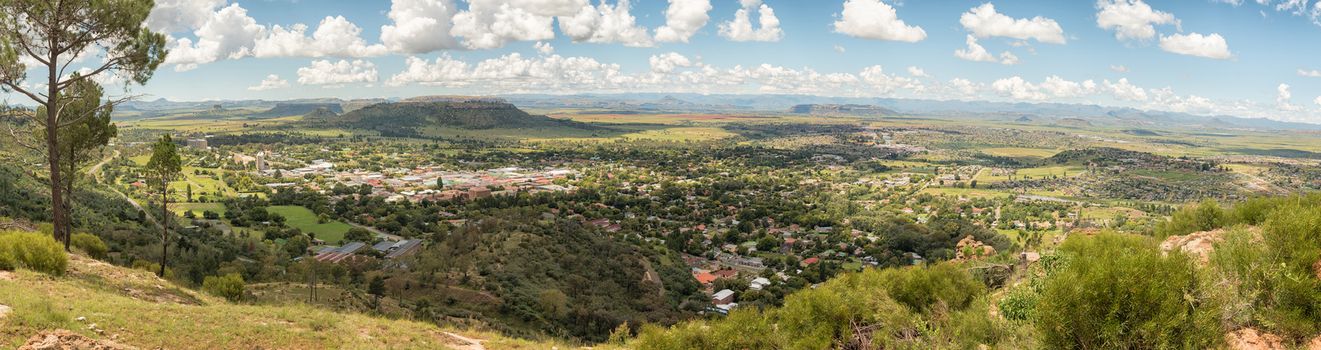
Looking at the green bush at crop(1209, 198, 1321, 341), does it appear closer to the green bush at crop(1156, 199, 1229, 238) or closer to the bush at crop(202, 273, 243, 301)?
the green bush at crop(1156, 199, 1229, 238)

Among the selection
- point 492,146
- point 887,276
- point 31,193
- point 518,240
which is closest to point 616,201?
point 518,240

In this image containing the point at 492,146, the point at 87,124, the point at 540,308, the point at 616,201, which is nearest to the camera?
the point at 87,124

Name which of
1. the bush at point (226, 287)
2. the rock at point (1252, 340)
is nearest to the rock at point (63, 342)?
the bush at point (226, 287)

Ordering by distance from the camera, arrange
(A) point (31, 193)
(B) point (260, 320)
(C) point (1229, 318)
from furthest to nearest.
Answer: (A) point (31, 193) < (B) point (260, 320) < (C) point (1229, 318)

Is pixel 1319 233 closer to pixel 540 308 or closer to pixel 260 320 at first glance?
pixel 260 320

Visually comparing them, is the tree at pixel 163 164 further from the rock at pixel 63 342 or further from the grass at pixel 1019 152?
the grass at pixel 1019 152

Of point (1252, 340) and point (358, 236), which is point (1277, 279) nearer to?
point (1252, 340)
